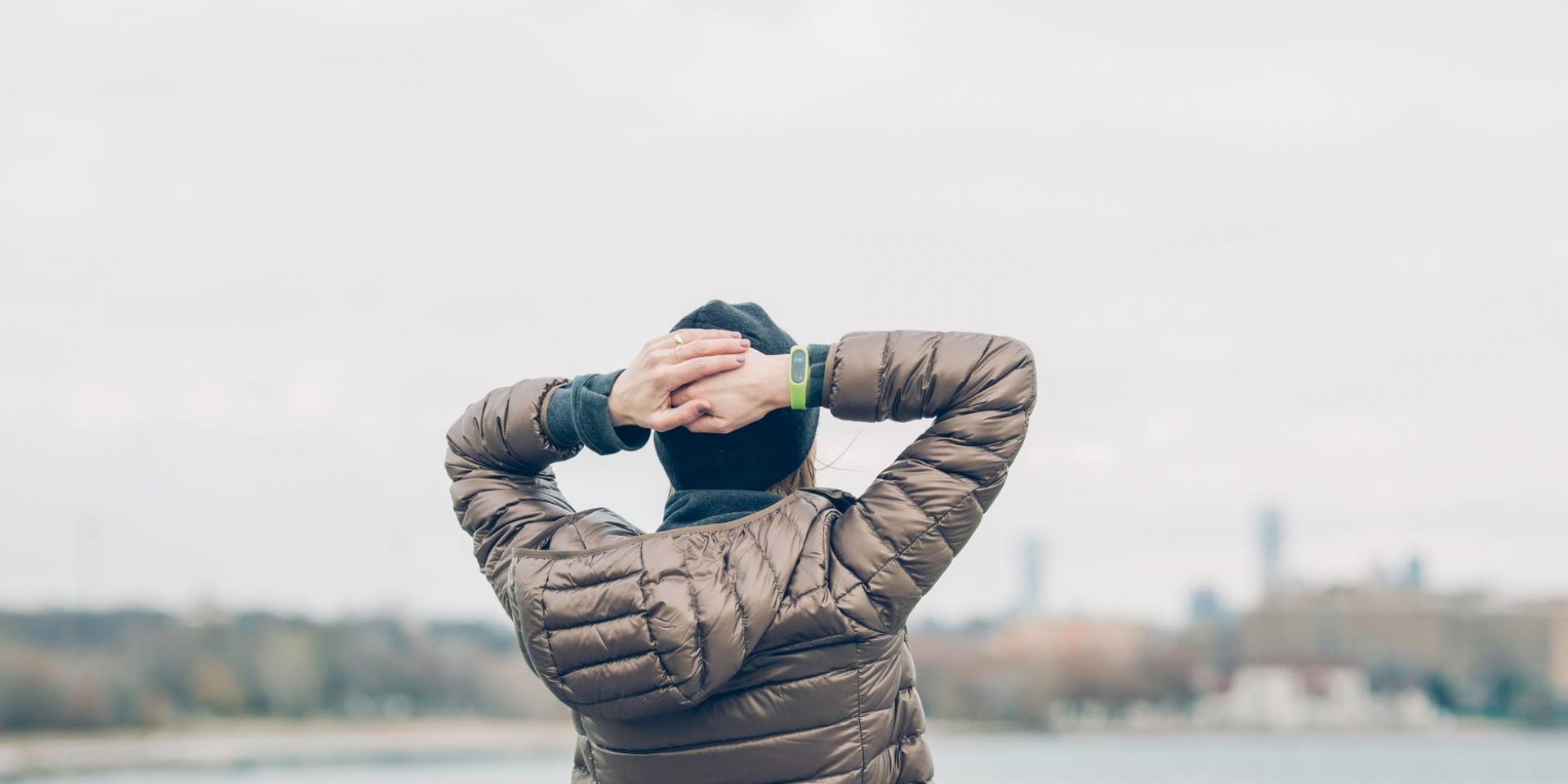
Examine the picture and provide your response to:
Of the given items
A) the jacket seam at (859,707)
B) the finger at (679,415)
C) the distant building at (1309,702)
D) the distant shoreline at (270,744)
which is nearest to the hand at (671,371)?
the finger at (679,415)

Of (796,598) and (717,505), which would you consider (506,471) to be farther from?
(796,598)

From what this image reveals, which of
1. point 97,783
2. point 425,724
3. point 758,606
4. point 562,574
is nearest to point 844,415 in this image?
point 758,606

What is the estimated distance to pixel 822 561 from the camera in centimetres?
199

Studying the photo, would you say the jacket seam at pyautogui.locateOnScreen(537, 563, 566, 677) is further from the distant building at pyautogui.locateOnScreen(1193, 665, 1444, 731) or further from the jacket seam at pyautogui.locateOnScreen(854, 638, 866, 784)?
the distant building at pyautogui.locateOnScreen(1193, 665, 1444, 731)

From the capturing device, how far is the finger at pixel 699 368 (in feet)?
6.48

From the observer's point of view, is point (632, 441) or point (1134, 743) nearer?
point (632, 441)

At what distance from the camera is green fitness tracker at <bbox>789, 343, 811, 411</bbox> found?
199 centimetres

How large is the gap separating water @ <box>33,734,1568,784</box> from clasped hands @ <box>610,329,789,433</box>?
54.2 m

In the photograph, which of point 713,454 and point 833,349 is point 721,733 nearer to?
point 713,454

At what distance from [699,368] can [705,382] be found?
0.03m

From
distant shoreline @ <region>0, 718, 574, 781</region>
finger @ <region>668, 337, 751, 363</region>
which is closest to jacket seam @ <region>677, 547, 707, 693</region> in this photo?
finger @ <region>668, 337, 751, 363</region>

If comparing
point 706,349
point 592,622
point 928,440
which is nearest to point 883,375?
point 928,440

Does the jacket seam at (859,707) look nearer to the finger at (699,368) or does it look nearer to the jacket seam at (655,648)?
the jacket seam at (655,648)

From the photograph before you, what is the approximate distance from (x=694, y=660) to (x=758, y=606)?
0.10 meters
